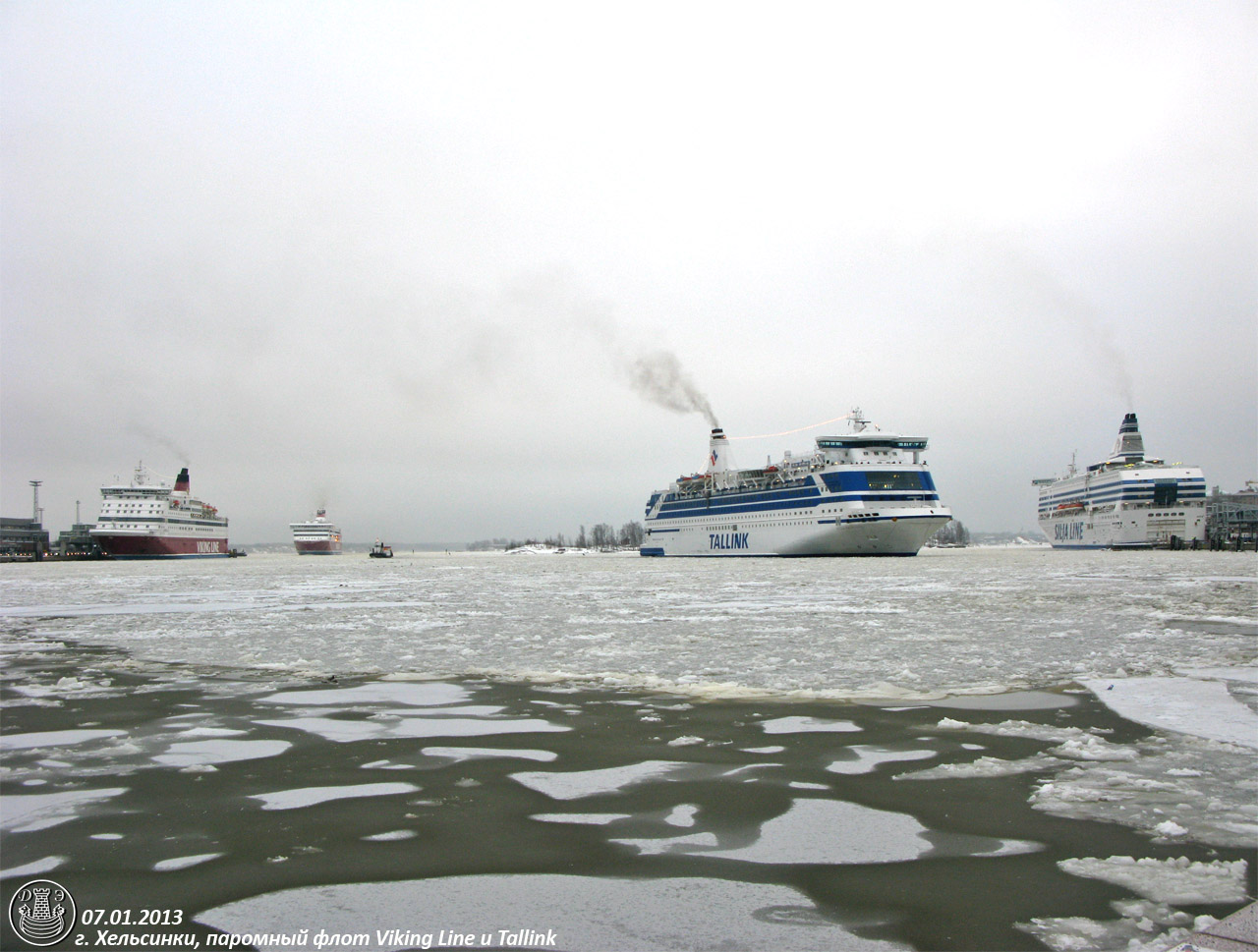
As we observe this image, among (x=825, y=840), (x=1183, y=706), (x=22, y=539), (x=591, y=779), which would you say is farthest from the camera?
(x=22, y=539)

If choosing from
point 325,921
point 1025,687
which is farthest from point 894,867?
point 1025,687

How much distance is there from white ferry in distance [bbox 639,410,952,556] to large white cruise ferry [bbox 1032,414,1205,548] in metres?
31.9

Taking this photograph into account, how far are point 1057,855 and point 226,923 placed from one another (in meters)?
3.34

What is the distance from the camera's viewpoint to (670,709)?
6773 mm

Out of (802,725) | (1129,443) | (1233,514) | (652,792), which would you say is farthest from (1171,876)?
(1233,514)

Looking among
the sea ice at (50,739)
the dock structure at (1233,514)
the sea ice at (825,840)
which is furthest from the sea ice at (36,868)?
the dock structure at (1233,514)

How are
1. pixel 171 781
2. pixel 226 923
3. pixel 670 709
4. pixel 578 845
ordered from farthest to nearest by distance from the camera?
1. pixel 670 709
2. pixel 171 781
3. pixel 578 845
4. pixel 226 923

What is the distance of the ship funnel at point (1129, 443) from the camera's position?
89.2 metres

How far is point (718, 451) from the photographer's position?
270 ft

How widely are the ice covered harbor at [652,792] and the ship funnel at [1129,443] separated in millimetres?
92583

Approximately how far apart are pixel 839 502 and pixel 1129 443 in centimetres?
4962

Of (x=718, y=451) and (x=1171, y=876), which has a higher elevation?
(x=718, y=451)

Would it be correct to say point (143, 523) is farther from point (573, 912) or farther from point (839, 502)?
point (573, 912)

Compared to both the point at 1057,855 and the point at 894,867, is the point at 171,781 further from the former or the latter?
the point at 1057,855
